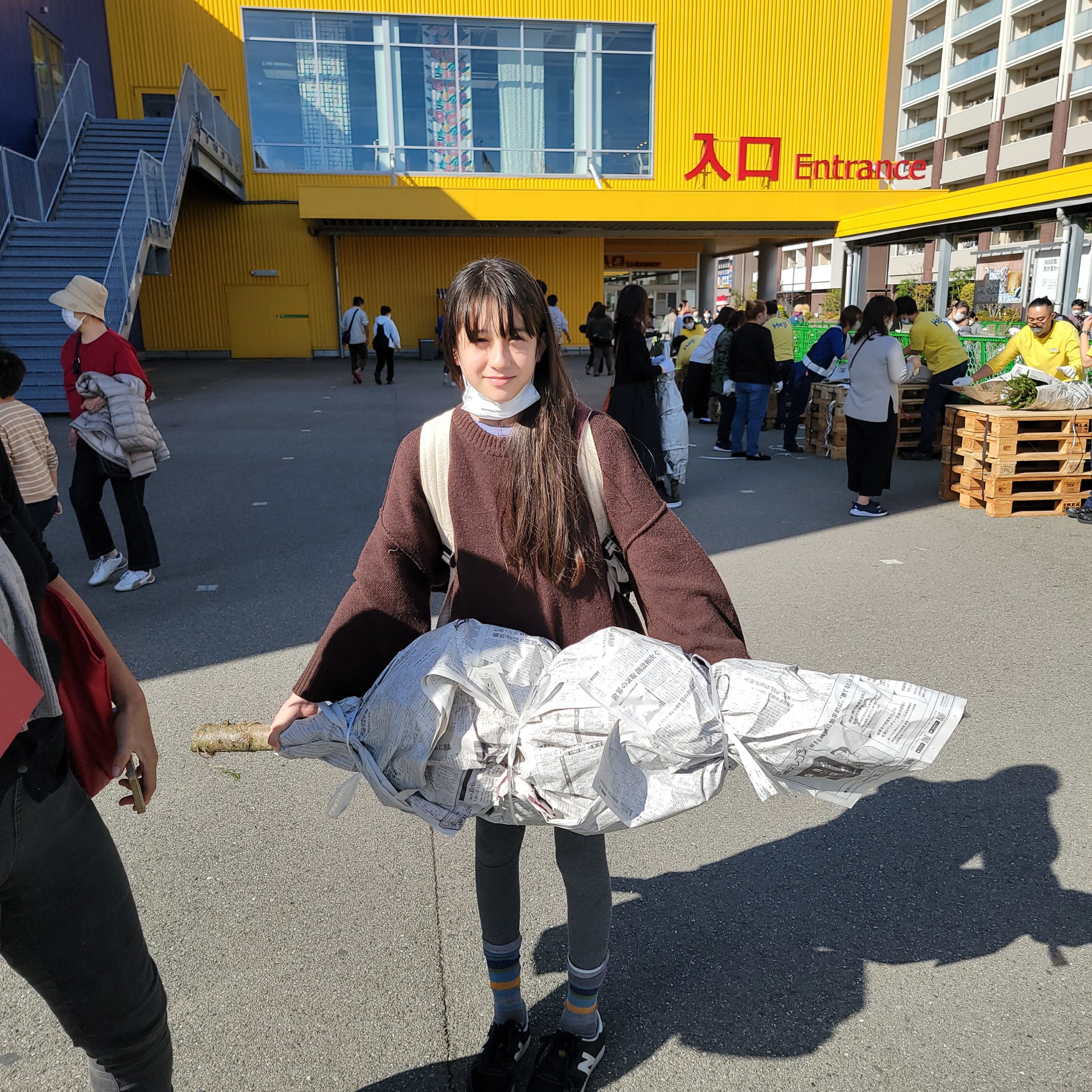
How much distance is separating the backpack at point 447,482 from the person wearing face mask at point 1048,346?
26.1 ft

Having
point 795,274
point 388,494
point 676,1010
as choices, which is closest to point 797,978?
point 676,1010

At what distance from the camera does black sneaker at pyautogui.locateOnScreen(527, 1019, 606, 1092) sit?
216cm

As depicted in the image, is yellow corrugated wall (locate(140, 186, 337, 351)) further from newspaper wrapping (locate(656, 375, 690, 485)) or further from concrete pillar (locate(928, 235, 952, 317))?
newspaper wrapping (locate(656, 375, 690, 485))

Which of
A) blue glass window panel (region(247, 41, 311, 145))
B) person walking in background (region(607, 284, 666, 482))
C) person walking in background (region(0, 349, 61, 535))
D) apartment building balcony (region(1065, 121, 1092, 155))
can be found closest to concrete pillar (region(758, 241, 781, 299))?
blue glass window panel (region(247, 41, 311, 145))

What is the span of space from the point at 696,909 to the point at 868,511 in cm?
600

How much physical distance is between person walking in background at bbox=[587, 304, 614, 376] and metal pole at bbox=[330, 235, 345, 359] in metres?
8.97

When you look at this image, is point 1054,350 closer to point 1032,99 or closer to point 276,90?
point 276,90

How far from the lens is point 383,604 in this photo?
80.4 inches

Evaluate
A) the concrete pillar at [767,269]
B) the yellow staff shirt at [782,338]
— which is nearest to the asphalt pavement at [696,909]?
the yellow staff shirt at [782,338]

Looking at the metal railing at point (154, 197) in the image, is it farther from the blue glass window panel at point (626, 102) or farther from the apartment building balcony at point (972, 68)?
the apartment building balcony at point (972, 68)

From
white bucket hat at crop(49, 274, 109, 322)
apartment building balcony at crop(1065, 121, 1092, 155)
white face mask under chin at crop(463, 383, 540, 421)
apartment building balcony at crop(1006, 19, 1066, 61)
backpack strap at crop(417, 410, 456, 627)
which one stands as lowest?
backpack strap at crop(417, 410, 456, 627)

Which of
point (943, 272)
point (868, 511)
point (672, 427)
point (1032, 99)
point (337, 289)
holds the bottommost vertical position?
point (868, 511)

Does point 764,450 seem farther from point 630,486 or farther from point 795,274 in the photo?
point 795,274

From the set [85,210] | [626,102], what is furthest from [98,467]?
[626,102]
